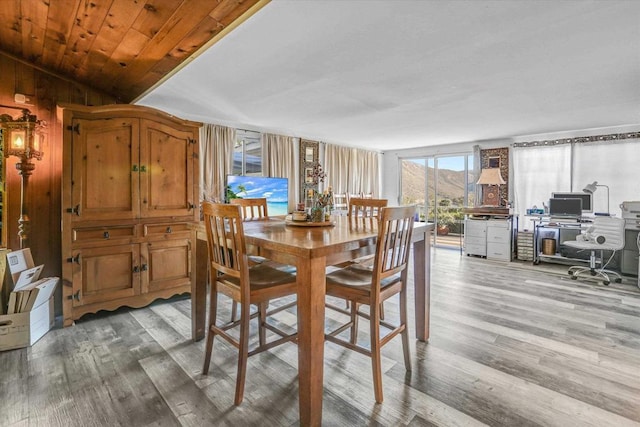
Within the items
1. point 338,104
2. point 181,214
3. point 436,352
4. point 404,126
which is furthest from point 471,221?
point 181,214

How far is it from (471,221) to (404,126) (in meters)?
2.36

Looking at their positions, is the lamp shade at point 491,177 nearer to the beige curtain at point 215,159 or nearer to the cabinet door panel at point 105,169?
the beige curtain at point 215,159

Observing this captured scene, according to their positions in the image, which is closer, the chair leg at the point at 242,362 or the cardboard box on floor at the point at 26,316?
the chair leg at the point at 242,362

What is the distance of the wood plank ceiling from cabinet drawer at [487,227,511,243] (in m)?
5.38

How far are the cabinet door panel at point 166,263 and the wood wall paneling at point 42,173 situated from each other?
2.68 ft

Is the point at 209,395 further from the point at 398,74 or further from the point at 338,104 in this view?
the point at 338,104

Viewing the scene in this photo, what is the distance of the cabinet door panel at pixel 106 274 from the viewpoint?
268cm

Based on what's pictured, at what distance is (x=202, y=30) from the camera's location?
2062 millimetres

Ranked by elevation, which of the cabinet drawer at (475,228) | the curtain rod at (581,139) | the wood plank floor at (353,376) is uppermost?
the curtain rod at (581,139)

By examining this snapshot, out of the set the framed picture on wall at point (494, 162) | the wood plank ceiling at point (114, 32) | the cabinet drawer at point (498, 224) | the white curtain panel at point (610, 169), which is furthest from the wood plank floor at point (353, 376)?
the framed picture on wall at point (494, 162)

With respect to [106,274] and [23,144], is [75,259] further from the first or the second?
[23,144]

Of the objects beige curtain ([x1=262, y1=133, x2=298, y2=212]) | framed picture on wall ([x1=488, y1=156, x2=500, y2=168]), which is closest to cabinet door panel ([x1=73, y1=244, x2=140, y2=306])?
beige curtain ([x1=262, y1=133, x2=298, y2=212])

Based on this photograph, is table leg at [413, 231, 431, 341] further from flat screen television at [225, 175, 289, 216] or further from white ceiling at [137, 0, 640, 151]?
flat screen television at [225, 175, 289, 216]

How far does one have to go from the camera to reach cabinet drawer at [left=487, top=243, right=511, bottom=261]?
5418mm
